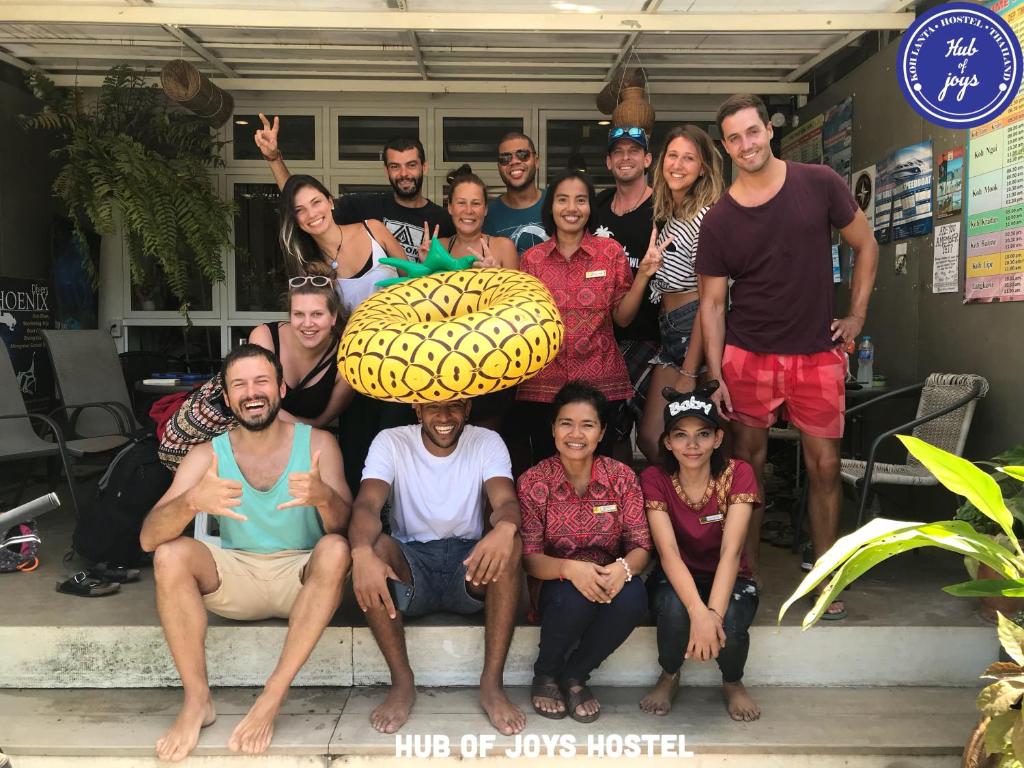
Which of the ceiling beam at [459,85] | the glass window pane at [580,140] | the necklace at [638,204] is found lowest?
the necklace at [638,204]

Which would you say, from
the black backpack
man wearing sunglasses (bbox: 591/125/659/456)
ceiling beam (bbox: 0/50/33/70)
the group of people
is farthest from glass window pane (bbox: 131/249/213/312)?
man wearing sunglasses (bbox: 591/125/659/456)

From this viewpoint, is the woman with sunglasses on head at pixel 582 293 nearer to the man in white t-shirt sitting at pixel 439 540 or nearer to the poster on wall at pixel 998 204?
the man in white t-shirt sitting at pixel 439 540

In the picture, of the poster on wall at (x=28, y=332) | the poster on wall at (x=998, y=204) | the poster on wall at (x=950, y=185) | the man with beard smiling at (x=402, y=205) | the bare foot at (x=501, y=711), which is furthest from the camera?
the poster on wall at (x=28, y=332)

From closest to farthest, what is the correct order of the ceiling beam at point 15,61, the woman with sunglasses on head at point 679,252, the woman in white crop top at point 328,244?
the woman with sunglasses on head at point 679,252 → the woman in white crop top at point 328,244 → the ceiling beam at point 15,61

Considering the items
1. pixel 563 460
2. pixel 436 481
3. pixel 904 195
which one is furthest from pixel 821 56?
pixel 436 481

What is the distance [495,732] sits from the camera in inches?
97.2

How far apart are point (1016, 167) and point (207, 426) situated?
10.5 feet

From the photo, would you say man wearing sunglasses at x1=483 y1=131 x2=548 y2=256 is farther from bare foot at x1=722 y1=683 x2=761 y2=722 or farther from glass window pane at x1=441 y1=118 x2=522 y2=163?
glass window pane at x1=441 y1=118 x2=522 y2=163

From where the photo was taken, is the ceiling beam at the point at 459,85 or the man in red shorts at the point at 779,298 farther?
the ceiling beam at the point at 459,85

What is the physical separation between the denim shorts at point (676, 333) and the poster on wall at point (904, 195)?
1629 mm

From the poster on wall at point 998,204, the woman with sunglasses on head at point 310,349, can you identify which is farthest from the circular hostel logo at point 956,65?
the woman with sunglasses on head at point 310,349

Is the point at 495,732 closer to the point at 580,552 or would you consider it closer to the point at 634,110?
the point at 580,552

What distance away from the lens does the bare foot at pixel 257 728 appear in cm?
237

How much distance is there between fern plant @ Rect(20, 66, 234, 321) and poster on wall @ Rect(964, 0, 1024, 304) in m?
4.38
